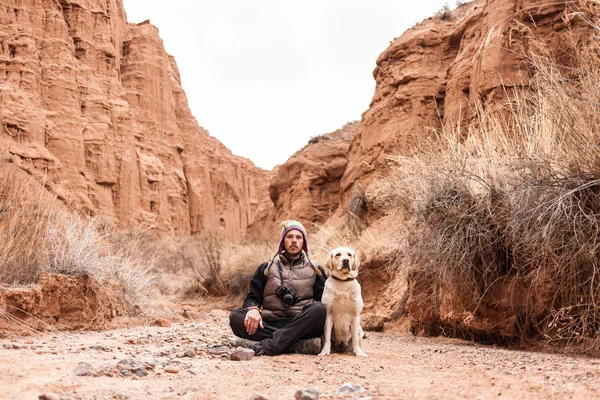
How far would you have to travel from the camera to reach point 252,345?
19.5 feet

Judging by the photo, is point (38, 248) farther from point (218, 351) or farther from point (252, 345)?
point (252, 345)

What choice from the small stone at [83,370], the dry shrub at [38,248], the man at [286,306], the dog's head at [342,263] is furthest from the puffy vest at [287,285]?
the dry shrub at [38,248]

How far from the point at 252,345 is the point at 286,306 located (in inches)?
21.9

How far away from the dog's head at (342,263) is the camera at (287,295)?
0.59 metres

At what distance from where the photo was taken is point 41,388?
3.56 metres

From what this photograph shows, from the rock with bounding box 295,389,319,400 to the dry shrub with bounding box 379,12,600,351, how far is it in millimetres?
2990

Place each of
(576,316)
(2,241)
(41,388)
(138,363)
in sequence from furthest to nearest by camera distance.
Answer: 1. (2,241)
2. (576,316)
3. (138,363)
4. (41,388)

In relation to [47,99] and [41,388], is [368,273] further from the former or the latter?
[47,99]

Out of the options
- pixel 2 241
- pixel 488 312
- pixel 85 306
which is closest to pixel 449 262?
pixel 488 312

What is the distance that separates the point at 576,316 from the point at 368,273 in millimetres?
6592

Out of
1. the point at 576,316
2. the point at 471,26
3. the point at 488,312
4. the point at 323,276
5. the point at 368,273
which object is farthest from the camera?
the point at 471,26

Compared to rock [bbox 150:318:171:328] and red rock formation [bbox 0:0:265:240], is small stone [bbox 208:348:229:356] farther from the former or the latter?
red rock formation [bbox 0:0:265:240]

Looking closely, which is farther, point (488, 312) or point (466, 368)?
point (488, 312)

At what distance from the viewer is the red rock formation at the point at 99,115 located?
106ft
